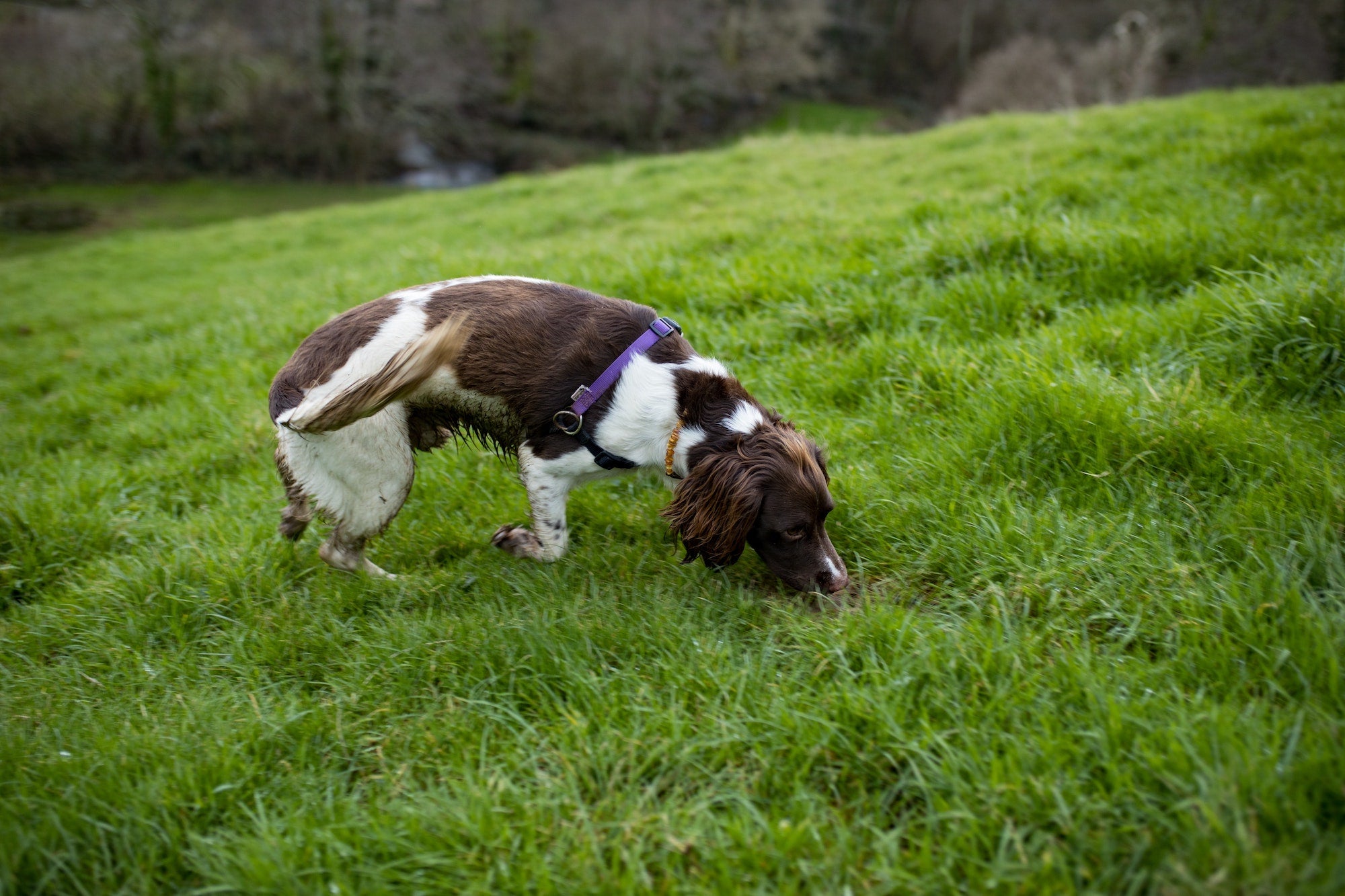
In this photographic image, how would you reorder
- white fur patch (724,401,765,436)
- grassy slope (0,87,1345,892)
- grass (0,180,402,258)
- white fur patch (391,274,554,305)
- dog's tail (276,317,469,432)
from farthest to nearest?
grass (0,180,402,258), white fur patch (391,274,554,305), white fur patch (724,401,765,436), dog's tail (276,317,469,432), grassy slope (0,87,1345,892)

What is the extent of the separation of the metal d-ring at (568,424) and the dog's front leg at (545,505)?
0.54 ft

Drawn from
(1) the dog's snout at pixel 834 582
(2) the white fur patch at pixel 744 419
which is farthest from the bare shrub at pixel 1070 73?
(1) the dog's snout at pixel 834 582

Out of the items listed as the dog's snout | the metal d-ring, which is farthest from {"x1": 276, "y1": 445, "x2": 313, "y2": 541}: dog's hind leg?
the dog's snout

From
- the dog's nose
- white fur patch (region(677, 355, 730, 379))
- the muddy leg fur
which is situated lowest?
the muddy leg fur

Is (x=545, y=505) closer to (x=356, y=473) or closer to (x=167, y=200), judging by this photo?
(x=356, y=473)

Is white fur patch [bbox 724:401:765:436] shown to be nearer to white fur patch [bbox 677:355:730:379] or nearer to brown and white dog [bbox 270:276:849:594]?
brown and white dog [bbox 270:276:849:594]

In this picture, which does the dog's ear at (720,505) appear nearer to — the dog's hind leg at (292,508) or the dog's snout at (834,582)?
the dog's snout at (834,582)

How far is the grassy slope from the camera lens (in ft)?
5.63

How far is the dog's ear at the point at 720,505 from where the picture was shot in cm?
260

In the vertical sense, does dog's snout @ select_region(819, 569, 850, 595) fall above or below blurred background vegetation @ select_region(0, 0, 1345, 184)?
below

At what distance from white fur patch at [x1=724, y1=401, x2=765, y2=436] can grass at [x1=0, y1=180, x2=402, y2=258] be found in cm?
1838

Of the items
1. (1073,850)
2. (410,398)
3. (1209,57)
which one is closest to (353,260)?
(410,398)

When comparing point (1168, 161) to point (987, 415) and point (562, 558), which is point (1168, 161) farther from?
point (562, 558)

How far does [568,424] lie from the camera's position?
283 centimetres
